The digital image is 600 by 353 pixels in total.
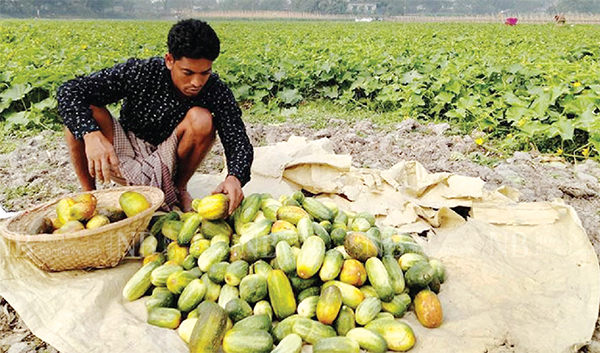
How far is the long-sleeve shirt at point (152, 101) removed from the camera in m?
3.75

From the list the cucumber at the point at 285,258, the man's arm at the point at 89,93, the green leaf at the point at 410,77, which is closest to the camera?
the cucumber at the point at 285,258

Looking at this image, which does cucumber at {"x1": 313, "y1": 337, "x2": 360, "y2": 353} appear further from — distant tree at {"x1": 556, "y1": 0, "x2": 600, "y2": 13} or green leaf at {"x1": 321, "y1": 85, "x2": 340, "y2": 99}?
distant tree at {"x1": 556, "y1": 0, "x2": 600, "y2": 13}

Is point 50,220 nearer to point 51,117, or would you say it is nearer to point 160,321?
point 160,321

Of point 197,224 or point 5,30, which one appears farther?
point 5,30

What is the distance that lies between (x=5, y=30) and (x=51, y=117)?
15.0 m

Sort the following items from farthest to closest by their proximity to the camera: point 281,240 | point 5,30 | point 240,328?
1. point 5,30
2. point 281,240
3. point 240,328

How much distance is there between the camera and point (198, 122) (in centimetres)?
395

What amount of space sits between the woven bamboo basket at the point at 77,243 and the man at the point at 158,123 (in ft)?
1.56

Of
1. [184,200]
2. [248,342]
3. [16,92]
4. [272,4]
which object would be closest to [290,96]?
[16,92]

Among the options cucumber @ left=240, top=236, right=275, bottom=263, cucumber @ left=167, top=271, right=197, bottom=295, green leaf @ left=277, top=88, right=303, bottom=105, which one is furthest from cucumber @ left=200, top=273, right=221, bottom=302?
green leaf @ left=277, top=88, right=303, bottom=105

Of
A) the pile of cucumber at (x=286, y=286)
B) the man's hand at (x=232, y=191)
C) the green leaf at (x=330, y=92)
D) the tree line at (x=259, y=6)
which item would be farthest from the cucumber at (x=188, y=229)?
the tree line at (x=259, y=6)

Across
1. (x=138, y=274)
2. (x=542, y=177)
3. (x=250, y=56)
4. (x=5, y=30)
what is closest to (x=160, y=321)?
(x=138, y=274)

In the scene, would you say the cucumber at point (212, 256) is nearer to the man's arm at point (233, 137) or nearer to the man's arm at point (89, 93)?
the man's arm at point (233, 137)

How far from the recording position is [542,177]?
5.30 m
